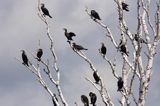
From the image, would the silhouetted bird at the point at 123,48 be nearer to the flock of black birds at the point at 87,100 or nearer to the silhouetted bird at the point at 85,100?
the flock of black birds at the point at 87,100

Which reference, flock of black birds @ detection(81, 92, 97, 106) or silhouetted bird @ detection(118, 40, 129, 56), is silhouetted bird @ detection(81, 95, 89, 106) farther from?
silhouetted bird @ detection(118, 40, 129, 56)

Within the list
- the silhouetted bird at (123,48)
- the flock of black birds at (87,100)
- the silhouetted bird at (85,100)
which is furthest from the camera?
the silhouetted bird at (85,100)

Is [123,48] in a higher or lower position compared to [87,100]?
higher

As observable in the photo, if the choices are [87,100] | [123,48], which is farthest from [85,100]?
[123,48]

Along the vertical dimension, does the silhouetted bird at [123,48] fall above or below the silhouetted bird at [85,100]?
above

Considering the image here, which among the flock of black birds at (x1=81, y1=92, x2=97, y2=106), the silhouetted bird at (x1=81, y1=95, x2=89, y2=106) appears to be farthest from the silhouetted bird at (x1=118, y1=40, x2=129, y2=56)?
the silhouetted bird at (x1=81, y1=95, x2=89, y2=106)

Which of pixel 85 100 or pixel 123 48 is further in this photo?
pixel 85 100

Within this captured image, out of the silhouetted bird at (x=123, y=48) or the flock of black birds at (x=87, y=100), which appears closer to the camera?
the silhouetted bird at (x=123, y=48)

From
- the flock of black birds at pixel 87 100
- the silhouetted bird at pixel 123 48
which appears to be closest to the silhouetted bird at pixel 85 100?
the flock of black birds at pixel 87 100

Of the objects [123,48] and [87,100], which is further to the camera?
[87,100]

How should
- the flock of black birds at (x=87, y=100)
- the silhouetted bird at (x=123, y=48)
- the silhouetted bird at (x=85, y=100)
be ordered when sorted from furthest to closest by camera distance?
the silhouetted bird at (x=85, y=100) → the flock of black birds at (x=87, y=100) → the silhouetted bird at (x=123, y=48)

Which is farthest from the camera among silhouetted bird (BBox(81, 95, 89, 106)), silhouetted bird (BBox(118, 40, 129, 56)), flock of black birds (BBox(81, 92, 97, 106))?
silhouetted bird (BBox(81, 95, 89, 106))

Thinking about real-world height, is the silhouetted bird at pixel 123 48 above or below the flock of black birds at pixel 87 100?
above

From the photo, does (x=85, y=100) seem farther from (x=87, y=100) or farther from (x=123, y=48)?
(x=123, y=48)
